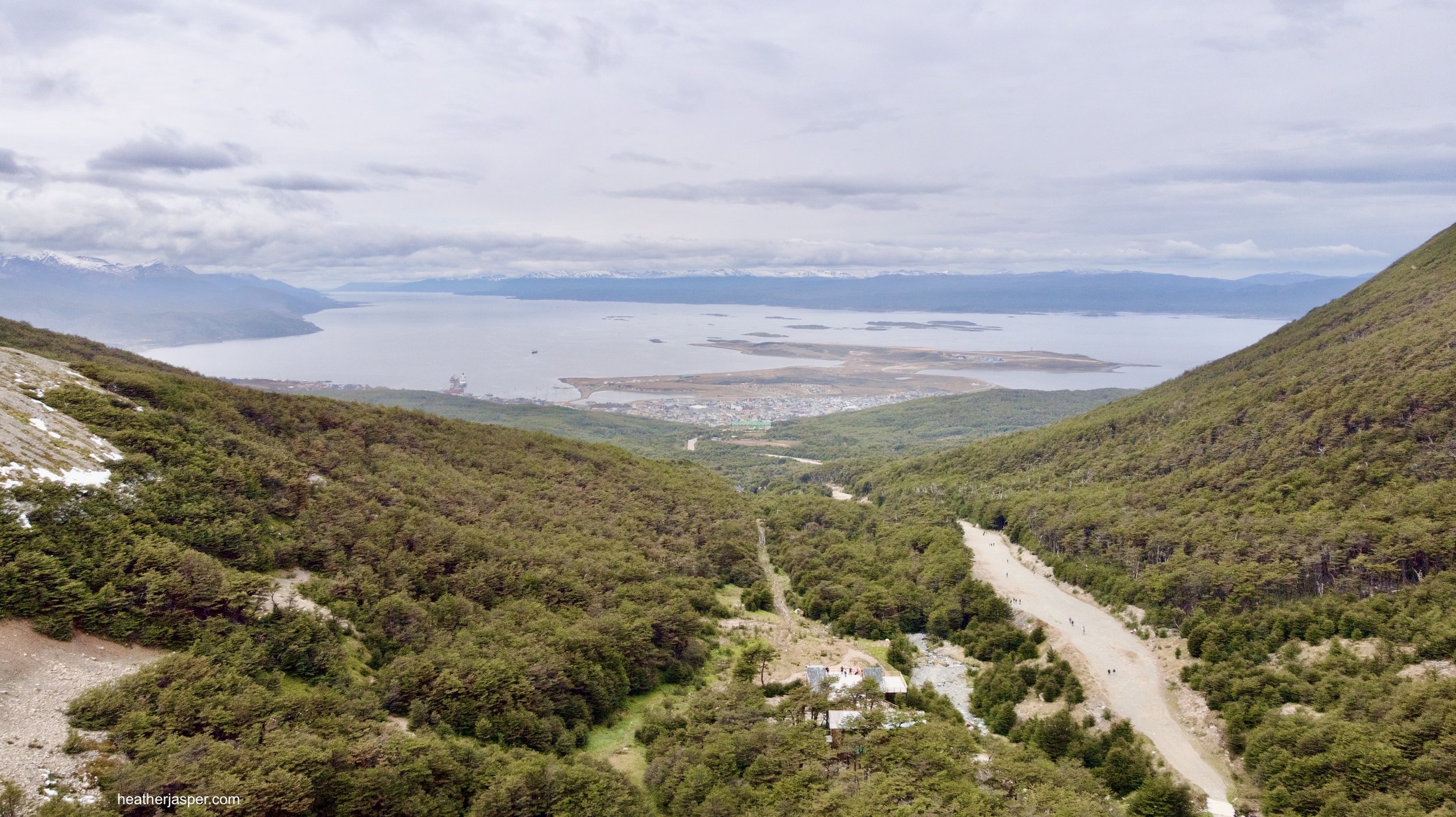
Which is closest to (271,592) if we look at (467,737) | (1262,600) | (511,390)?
(467,737)

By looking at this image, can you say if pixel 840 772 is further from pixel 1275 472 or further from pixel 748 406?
pixel 748 406

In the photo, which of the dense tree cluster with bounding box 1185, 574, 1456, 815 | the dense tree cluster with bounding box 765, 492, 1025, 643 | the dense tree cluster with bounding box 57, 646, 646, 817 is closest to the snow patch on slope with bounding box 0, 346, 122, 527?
the dense tree cluster with bounding box 57, 646, 646, 817

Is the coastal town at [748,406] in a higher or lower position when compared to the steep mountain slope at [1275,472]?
lower

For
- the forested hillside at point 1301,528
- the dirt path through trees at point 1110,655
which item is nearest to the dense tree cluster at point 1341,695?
the forested hillside at point 1301,528

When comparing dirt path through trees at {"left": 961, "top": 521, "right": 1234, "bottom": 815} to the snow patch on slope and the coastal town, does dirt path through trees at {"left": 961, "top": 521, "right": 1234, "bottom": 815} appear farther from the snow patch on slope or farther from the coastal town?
the coastal town

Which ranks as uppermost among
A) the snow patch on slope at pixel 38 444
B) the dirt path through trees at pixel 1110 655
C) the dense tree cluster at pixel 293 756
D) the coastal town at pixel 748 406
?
the snow patch on slope at pixel 38 444

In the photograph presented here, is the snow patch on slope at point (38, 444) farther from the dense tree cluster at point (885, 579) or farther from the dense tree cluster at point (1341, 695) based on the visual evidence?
the dense tree cluster at point (1341, 695)
